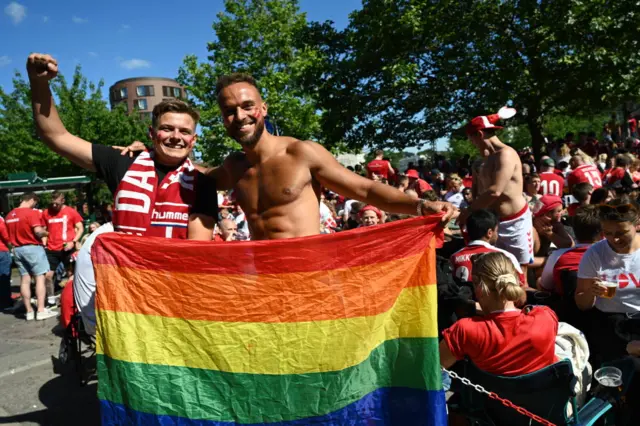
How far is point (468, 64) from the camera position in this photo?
50.1 feet

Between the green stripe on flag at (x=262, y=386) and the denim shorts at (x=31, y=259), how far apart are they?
6.49 m

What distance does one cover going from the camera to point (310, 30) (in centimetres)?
1886

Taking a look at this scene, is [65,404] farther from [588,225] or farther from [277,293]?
[588,225]

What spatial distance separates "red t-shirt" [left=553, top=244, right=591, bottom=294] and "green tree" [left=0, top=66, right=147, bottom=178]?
2744 centimetres

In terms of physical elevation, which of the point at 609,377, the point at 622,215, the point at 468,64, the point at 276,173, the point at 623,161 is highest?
the point at 468,64

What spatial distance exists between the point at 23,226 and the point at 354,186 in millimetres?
7056

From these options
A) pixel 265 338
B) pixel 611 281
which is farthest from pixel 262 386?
pixel 611 281

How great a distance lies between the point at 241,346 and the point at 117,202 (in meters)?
1.15

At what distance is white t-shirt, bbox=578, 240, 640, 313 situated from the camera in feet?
10.6

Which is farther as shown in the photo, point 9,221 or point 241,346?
point 9,221

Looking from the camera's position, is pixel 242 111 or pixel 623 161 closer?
pixel 242 111

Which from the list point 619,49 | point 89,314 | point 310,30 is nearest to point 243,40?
point 310,30

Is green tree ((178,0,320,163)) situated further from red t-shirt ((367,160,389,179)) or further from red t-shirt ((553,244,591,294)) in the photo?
red t-shirt ((553,244,591,294))

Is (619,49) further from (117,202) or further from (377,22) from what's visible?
(117,202)
